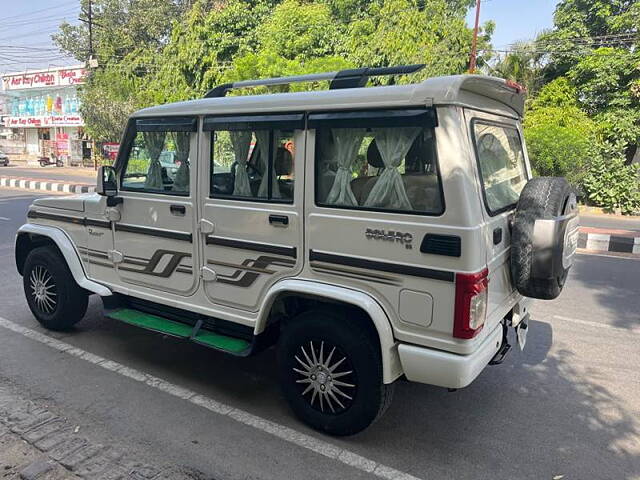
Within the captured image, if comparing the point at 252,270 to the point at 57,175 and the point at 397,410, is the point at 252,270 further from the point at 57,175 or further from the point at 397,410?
the point at 57,175

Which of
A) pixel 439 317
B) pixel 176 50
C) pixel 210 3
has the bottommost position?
pixel 439 317

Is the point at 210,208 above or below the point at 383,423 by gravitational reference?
above

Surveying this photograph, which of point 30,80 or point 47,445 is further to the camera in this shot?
point 30,80

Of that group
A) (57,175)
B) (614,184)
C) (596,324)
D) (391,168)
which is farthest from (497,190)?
(57,175)

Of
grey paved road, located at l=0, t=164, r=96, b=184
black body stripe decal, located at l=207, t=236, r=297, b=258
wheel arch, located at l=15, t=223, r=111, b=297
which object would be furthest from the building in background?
black body stripe decal, located at l=207, t=236, r=297, b=258

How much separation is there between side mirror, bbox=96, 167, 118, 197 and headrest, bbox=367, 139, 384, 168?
7.33ft

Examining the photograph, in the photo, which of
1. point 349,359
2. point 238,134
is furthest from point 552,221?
point 238,134

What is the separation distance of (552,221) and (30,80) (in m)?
42.9

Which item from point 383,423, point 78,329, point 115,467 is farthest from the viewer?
point 78,329

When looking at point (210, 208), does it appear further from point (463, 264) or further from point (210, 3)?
point (210, 3)

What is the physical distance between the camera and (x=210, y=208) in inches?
142

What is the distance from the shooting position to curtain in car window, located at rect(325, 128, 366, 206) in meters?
3.09

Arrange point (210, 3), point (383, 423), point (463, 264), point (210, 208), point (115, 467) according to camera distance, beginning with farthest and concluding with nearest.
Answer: point (210, 3) < point (210, 208) < point (383, 423) < point (115, 467) < point (463, 264)

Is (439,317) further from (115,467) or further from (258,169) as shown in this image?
(115,467)
